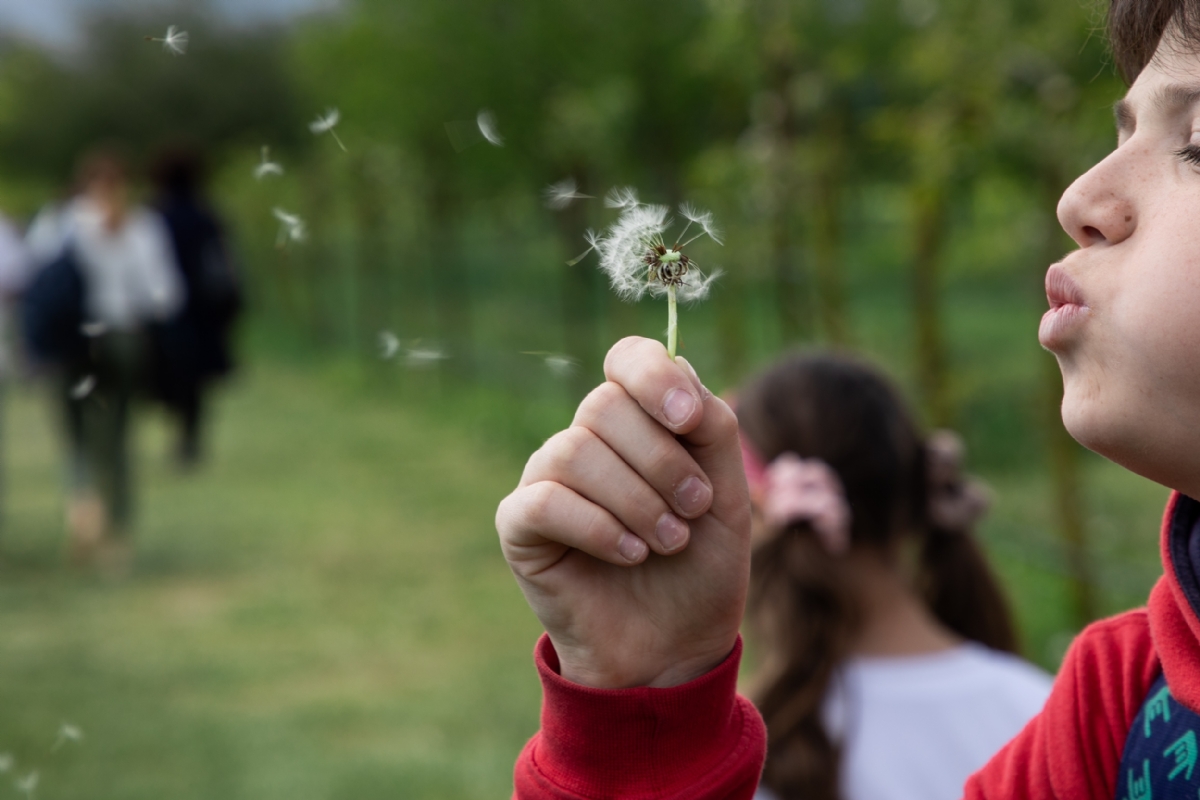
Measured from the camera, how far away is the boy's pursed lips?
40.8 inches

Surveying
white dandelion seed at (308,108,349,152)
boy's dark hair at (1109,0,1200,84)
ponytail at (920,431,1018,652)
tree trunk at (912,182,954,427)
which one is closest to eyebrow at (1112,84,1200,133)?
boy's dark hair at (1109,0,1200,84)

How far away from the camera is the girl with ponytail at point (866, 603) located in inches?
89.8

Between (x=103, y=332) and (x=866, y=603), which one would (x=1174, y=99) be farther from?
(x=103, y=332)

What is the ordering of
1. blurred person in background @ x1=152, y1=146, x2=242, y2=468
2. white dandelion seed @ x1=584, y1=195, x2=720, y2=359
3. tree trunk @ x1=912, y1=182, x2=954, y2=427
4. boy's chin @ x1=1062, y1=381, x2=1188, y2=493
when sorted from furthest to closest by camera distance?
blurred person in background @ x1=152, y1=146, x2=242, y2=468
tree trunk @ x1=912, y1=182, x2=954, y2=427
white dandelion seed @ x1=584, y1=195, x2=720, y2=359
boy's chin @ x1=1062, y1=381, x2=1188, y2=493

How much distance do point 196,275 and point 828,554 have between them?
6.94 metres

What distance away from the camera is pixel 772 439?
268cm

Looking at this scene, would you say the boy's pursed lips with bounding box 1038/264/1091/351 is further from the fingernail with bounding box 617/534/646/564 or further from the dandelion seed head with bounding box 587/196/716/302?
the fingernail with bounding box 617/534/646/564

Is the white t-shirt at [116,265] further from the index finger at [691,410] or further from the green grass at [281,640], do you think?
the index finger at [691,410]

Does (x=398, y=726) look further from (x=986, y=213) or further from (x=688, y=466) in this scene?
(x=688, y=466)

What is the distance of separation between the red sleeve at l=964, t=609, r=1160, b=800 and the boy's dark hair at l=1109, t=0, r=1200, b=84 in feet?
1.81

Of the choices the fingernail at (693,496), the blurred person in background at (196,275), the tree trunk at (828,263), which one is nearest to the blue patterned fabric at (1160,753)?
the fingernail at (693,496)

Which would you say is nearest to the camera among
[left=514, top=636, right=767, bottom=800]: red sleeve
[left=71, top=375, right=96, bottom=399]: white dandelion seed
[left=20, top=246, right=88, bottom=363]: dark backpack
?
[left=514, top=636, right=767, bottom=800]: red sleeve

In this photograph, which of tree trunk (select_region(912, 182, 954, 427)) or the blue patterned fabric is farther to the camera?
tree trunk (select_region(912, 182, 954, 427))

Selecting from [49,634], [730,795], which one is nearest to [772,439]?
[730,795]
